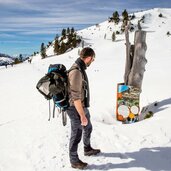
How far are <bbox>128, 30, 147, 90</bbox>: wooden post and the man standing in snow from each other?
11.1 ft

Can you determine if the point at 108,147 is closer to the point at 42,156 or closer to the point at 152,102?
the point at 42,156

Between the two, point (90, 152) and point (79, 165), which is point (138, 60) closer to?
point (90, 152)

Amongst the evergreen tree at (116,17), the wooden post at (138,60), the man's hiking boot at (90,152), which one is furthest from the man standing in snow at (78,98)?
the evergreen tree at (116,17)

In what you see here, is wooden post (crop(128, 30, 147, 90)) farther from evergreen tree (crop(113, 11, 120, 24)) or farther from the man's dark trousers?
evergreen tree (crop(113, 11, 120, 24))

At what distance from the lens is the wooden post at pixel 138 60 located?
28.2ft

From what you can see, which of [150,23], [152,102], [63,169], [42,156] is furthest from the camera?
[150,23]

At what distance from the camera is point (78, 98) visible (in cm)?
505

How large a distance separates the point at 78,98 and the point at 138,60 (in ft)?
13.9

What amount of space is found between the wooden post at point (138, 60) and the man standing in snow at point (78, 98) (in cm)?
339

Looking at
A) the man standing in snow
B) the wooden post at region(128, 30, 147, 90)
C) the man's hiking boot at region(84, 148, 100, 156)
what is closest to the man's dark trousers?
the man standing in snow

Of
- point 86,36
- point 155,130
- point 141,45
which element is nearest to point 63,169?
point 155,130

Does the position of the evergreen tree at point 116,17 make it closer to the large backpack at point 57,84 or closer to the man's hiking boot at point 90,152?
the man's hiking boot at point 90,152

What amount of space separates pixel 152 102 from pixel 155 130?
10.3 ft

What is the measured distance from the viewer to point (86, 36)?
91.1 meters
